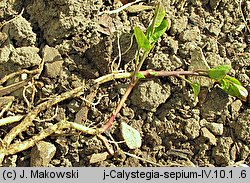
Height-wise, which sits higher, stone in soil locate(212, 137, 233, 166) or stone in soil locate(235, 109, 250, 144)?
stone in soil locate(235, 109, 250, 144)

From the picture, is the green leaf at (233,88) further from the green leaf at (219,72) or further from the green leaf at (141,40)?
the green leaf at (141,40)

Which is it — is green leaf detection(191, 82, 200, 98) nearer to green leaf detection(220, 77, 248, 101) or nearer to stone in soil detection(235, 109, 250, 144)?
green leaf detection(220, 77, 248, 101)

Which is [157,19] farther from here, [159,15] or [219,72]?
[219,72]

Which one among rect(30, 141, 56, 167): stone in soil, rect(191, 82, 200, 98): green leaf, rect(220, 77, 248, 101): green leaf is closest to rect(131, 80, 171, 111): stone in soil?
rect(191, 82, 200, 98): green leaf

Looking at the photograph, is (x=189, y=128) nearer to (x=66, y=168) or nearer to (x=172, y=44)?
(x=172, y=44)

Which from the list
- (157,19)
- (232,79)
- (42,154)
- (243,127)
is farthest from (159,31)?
(42,154)

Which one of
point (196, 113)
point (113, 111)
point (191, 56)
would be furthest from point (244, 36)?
point (113, 111)
